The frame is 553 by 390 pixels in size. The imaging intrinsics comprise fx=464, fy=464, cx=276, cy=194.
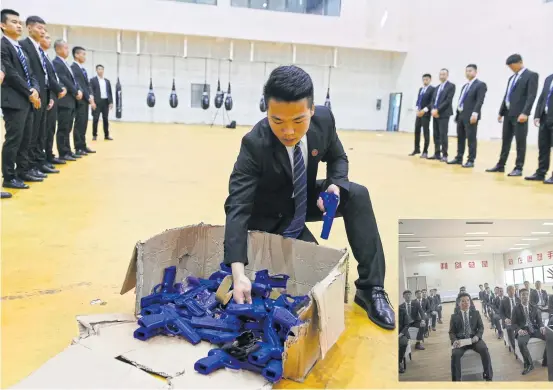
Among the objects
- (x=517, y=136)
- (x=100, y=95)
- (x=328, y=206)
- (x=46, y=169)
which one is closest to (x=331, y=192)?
(x=328, y=206)

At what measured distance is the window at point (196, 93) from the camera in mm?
14047

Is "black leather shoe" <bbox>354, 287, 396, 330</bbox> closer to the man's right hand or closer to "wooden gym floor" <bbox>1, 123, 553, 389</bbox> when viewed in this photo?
"wooden gym floor" <bbox>1, 123, 553, 389</bbox>

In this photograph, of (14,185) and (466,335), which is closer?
(466,335)

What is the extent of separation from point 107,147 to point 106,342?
6.11 m

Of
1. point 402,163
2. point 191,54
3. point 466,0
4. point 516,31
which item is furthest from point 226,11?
point 402,163

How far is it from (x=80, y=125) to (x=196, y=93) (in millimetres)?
8443

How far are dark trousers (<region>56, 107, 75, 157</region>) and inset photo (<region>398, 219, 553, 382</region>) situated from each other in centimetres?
484

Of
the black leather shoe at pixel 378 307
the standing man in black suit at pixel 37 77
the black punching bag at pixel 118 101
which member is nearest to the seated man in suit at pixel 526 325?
the black leather shoe at pixel 378 307

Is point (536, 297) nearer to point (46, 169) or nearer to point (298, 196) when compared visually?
point (298, 196)

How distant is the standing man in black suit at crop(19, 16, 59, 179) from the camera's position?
13.1 ft

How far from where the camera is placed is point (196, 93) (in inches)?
556

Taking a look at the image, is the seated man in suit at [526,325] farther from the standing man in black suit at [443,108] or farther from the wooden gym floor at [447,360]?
the standing man in black suit at [443,108]

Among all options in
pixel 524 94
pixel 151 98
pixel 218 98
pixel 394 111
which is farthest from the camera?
pixel 394 111

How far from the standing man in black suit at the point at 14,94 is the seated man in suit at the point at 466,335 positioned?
3534 mm
